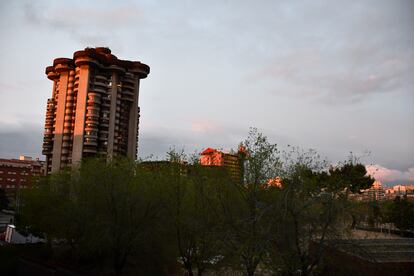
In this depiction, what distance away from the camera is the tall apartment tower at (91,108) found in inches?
3398

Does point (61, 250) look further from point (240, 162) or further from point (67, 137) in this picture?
point (67, 137)

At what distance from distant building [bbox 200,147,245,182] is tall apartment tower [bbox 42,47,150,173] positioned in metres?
65.6

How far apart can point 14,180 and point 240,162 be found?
121 meters

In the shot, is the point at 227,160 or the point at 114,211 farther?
the point at 114,211

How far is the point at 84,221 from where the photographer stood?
26.0 metres

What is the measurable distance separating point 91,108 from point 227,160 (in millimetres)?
72773

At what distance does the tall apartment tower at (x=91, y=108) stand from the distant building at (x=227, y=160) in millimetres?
65599

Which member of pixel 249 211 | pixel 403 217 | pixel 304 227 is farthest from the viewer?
pixel 403 217

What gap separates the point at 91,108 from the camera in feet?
285

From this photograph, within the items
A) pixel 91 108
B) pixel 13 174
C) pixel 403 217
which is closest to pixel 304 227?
pixel 403 217

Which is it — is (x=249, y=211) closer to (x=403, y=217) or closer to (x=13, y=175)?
(x=403, y=217)

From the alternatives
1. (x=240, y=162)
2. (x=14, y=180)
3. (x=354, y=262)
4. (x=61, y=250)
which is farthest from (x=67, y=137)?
(x=354, y=262)

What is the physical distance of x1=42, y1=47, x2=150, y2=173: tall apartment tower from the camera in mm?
86312

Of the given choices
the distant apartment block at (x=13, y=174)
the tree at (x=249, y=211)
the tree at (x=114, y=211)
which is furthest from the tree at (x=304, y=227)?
the distant apartment block at (x=13, y=174)
